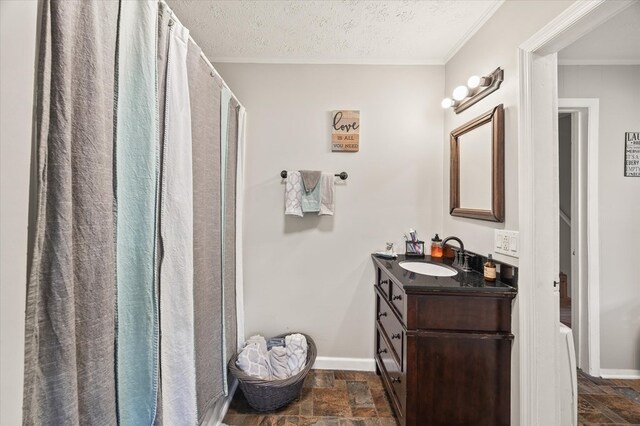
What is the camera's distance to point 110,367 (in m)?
0.69

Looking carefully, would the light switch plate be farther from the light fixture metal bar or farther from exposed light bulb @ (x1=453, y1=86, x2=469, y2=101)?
exposed light bulb @ (x1=453, y1=86, x2=469, y2=101)

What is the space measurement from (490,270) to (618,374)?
1632mm

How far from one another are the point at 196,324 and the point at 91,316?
2.01 ft

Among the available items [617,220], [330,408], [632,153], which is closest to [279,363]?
[330,408]

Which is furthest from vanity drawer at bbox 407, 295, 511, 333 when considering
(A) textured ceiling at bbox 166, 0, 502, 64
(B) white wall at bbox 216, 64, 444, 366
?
(A) textured ceiling at bbox 166, 0, 502, 64

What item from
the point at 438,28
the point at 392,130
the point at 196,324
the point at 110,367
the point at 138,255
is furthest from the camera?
the point at 392,130

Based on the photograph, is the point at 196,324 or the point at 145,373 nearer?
the point at 145,373

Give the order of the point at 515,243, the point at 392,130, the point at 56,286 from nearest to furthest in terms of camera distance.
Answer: the point at 56,286 < the point at 515,243 < the point at 392,130

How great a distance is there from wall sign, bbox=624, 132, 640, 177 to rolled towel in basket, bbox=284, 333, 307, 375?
8.89ft

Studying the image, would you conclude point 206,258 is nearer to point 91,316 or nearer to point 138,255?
point 138,255

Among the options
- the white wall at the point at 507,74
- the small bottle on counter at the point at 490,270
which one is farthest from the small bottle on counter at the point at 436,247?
the small bottle on counter at the point at 490,270

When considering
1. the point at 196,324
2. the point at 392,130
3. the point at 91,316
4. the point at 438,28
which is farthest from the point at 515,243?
the point at 91,316

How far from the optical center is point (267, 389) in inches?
63.0

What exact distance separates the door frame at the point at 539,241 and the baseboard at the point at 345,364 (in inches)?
41.4
